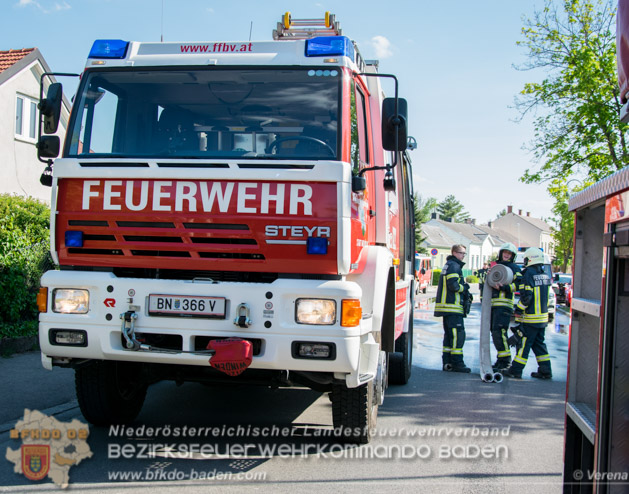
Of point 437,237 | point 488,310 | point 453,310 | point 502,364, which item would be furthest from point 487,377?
point 437,237

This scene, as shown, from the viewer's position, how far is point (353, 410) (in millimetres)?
5062

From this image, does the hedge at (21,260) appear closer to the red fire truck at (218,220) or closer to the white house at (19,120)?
the red fire truck at (218,220)

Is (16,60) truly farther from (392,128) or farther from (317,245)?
(317,245)

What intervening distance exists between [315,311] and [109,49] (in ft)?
8.71

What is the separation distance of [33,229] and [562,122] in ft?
57.7

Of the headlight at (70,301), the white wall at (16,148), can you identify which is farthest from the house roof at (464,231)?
the headlight at (70,301)

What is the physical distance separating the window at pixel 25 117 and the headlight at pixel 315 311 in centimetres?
1558

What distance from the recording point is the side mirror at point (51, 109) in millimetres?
5164

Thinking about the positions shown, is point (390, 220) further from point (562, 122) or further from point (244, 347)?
point (562, 122)

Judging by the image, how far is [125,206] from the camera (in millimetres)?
4621

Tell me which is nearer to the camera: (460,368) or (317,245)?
(317,245)

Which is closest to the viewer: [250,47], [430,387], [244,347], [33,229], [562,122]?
[244,347]

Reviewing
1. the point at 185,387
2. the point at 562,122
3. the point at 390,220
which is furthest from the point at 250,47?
the point at 562,122

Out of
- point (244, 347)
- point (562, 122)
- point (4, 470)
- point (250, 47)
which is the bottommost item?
point (4, 470)
